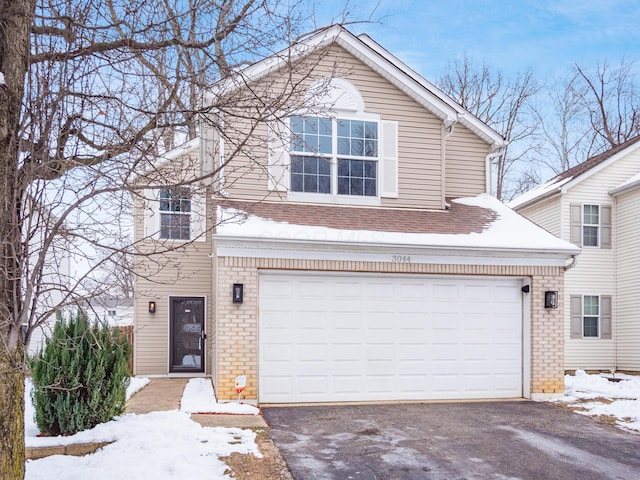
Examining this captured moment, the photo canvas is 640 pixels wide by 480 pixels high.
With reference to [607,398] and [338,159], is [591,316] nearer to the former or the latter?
[607,398]

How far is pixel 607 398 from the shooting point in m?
10.4

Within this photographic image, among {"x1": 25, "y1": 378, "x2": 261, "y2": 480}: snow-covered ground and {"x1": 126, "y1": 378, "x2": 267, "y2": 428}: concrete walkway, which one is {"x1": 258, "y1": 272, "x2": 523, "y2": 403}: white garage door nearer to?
{"x1": 126, "y1": 378, "x2": 267, "y2": 428}: concrete walkway

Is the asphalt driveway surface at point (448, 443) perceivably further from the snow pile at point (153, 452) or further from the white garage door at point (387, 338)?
the snow pile at point (153, 452)

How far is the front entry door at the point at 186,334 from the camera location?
13.4m

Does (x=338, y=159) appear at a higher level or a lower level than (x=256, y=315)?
higher

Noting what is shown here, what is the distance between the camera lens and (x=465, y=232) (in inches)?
406

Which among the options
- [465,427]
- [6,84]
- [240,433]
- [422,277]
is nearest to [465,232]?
[422,277]

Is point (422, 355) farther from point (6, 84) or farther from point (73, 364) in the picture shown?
point (6, 84)

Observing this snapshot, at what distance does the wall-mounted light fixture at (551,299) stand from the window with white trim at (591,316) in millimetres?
6808

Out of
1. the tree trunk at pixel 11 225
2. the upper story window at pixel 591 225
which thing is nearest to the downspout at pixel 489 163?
the upper story window at pixel 591 225

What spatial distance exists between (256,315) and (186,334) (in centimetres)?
496

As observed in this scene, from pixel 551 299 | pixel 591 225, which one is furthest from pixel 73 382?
pixel 591 225

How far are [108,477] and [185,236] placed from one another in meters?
8.15

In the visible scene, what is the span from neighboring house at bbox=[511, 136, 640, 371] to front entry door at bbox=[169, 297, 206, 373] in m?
9.97
